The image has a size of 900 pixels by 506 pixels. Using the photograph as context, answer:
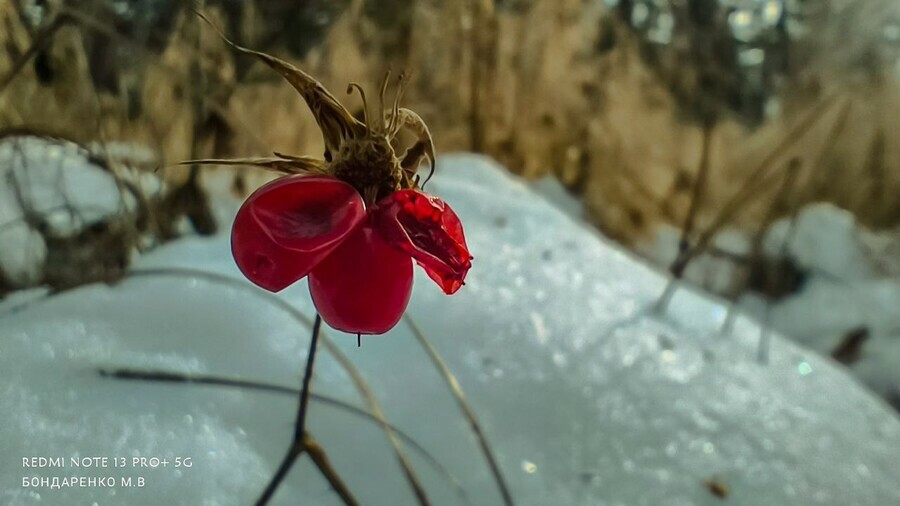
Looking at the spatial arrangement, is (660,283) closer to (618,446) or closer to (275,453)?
(618,446)

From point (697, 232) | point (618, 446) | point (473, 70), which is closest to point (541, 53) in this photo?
point (473, 70)

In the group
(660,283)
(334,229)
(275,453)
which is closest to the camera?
(334,229)

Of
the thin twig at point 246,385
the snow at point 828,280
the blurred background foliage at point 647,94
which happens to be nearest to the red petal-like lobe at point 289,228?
the thin twig at point 246,385

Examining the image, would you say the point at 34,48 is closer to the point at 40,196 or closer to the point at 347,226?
the point at 40,196

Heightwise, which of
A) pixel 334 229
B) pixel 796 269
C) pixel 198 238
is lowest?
pixel 796 269

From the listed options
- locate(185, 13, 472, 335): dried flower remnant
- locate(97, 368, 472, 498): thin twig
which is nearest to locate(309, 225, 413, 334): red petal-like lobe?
locate(185, 13, 472, 335): dried flower remnant

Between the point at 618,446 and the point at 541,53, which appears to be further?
the point at 541,53

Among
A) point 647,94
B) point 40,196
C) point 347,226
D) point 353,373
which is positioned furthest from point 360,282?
point 647,94
